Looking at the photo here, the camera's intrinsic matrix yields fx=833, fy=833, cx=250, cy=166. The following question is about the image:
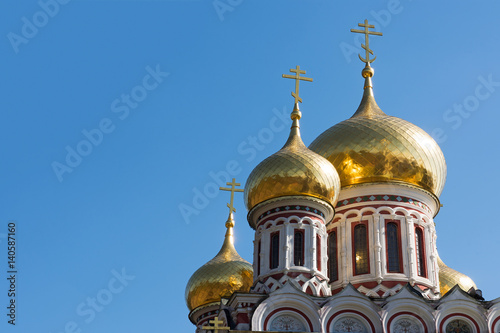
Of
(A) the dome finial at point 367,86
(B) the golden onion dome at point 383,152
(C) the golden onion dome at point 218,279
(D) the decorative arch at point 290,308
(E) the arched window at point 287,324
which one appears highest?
(A) the dome finial at point 367,86

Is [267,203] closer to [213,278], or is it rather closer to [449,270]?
[213,278]

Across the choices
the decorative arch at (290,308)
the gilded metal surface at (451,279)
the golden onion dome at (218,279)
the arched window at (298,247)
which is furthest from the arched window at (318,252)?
the gilded metal surface at (451,279)

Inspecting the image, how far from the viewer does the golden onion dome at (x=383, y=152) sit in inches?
813

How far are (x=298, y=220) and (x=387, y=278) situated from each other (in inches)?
97.1

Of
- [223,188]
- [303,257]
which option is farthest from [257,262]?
[223,188]

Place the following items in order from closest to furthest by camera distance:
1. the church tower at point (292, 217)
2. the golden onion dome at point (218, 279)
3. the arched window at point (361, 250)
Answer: the church tower at point (292, 217) < the arched window at point (361, 250) < the golden onion dome at point (218, 279)

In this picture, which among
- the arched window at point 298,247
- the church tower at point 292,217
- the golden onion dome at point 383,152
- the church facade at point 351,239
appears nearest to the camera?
the church facade at point 351,239

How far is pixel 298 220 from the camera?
19094 mm

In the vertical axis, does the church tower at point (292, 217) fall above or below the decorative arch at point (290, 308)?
above

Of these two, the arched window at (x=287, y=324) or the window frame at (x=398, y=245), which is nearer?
the arched window at (x=287, y=324)

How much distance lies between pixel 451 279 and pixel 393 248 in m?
4.04

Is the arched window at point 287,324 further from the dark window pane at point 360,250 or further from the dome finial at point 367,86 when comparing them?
the dome finial at point 367,86

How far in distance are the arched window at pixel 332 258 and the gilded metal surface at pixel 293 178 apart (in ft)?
4.07

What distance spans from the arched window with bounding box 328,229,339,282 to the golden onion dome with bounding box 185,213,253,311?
363cm
